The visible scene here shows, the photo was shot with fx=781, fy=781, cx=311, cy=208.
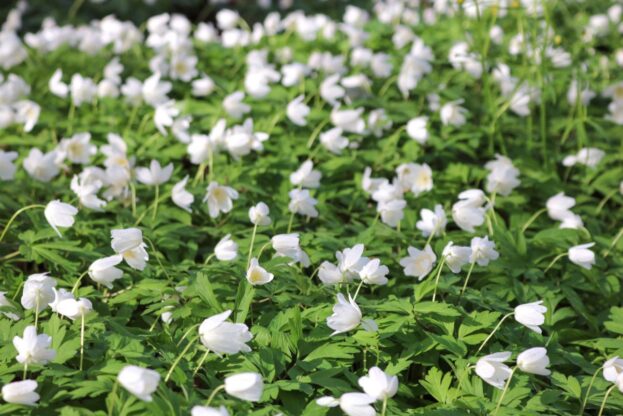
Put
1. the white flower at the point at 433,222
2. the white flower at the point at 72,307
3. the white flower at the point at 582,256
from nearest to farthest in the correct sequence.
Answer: the white flower at the point at 72,307
the white flower at the point at 582,256
the white flower at the point at 433,222

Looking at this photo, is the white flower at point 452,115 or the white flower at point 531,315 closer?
the white flower at point 531,315

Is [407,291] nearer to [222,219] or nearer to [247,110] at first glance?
[222,219]

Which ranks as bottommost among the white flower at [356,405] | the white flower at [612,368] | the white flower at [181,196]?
the white flower at [612,368]

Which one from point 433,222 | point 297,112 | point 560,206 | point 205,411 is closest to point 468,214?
point 433,222

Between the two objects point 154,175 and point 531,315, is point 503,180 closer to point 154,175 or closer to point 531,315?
point 531,315

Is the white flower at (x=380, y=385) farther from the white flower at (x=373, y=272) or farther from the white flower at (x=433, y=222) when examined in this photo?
the white flower at (x=433, y=222)

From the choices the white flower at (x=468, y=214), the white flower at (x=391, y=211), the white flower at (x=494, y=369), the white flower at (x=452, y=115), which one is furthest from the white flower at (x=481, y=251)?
the white flower at (x=452, y=115)
